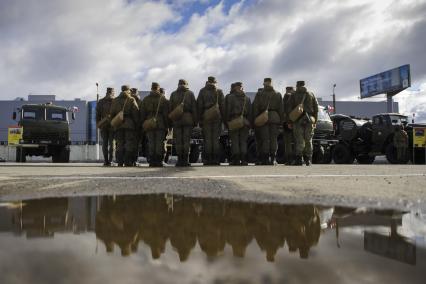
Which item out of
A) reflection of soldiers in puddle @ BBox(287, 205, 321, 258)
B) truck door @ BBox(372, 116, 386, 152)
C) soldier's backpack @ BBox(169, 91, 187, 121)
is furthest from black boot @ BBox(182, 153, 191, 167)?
truck door @ BBox(372, 116, 386, 152)

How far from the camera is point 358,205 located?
2.57 m

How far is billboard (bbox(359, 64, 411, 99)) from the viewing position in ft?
136

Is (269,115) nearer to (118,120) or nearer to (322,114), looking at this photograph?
(118,120)

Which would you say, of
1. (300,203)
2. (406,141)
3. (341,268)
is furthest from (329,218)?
(406,141)

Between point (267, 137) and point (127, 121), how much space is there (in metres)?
3.15

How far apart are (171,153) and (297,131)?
6103 millimetres

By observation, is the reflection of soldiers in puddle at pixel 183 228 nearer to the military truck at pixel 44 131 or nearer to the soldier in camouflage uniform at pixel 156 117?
the soldier in camouflage uniform at pixel 156 117

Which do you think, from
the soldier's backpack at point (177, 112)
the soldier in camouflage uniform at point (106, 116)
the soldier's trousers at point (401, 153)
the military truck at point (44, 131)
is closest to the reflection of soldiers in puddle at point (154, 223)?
the soldier's backpack at point (177, 112)

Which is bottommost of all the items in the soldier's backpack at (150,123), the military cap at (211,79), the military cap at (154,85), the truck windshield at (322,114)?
the soldier's backpack at (150,123)

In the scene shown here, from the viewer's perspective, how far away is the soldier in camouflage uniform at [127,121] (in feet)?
29.3

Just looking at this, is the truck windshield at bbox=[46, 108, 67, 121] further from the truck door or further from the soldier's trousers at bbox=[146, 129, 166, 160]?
the truck door

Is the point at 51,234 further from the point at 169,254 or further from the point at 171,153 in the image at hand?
the point at 171,153

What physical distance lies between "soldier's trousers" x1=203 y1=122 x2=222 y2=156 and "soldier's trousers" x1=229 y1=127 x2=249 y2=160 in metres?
0.42

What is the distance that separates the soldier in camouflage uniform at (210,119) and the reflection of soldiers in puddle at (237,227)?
6.43 m
